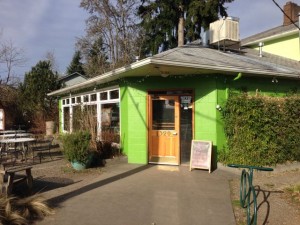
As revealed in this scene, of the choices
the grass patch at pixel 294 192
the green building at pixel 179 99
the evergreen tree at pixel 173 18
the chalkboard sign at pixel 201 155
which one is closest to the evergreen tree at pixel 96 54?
the evergreen tree at pixel 173 18

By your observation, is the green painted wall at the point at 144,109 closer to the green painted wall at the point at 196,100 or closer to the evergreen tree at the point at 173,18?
the green painted wall at the point at 196,100

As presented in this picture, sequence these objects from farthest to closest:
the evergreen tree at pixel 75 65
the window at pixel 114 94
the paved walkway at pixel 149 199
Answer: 1. the evergreen tree at pixel 75 65
2. the window at pixel 114 94
3. the paved walkway at pixel 149 199

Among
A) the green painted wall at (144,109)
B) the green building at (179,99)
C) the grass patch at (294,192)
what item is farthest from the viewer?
the green painted wall at (144,109)

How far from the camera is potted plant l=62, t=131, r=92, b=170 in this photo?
31.2 ft

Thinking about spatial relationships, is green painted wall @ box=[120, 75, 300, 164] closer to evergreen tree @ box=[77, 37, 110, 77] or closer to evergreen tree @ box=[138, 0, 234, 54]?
evergreen tree @ box=[138, 0, 234, 54]

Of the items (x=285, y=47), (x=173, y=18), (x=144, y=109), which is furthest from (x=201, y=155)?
(x=173, y=18)

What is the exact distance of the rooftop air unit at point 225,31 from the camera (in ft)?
41.2

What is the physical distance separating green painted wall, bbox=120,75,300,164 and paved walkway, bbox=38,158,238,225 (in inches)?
47.8

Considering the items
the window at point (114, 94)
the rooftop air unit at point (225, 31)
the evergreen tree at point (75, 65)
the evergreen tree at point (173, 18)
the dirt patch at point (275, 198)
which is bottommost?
the dirt patch at point (275, 198)

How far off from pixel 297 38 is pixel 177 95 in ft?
33.5

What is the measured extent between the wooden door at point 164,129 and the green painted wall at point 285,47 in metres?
9.89

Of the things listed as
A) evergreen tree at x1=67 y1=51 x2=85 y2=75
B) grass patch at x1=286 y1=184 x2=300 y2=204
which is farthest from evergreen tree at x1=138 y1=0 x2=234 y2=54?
evergreen tree at x1=67 y1=51 x2=85 y2=75

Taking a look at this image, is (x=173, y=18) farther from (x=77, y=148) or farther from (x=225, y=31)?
(x=77, y=148)

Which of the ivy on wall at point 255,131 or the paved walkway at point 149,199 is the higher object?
the ivy on wall at point 255,131
